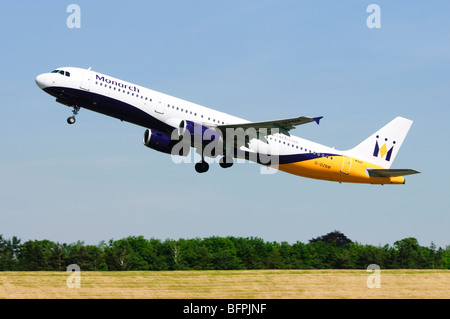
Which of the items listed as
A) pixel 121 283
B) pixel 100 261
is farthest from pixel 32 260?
pixel 121 283

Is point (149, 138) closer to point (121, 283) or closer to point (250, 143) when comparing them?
point (250, 143)

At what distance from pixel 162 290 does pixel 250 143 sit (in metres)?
15.8

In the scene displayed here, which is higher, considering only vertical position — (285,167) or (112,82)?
(112,82)

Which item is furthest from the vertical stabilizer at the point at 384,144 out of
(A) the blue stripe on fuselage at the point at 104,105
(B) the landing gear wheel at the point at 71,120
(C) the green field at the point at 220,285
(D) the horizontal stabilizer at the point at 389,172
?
(B) the landing gear wheel at the point at 71,120

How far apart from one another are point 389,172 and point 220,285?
20.0 metres

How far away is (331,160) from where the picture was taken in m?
45.2

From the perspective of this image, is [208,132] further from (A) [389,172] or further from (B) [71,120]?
(A) [389,172]

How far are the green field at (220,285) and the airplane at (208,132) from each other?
30.9ft

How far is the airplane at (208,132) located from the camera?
125ft

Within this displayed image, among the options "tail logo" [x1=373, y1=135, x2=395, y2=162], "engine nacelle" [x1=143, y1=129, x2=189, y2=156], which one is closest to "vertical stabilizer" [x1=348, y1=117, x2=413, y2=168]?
"tail logo" [x1=373, y1=135, x2=395, y2=162]

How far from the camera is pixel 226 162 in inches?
1783
